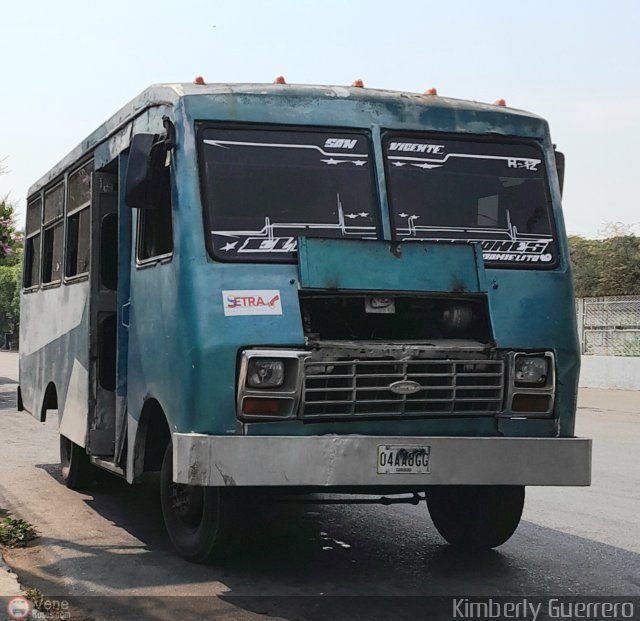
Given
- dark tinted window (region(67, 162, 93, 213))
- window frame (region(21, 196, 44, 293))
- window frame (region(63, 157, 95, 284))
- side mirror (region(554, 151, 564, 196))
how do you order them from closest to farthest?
1. side mirror (region(554, 151, 564, 196))
2. window frame (region(63, 157, 95, 284))
3. dark tinted window (region(67, 162, 93, 213))
4. window frame (region(21, 196, 44, 293))

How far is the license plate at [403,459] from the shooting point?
5.94 metres

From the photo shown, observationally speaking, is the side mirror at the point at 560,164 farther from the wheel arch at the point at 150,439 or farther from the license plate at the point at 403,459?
the wheel arch at the point at 150,439

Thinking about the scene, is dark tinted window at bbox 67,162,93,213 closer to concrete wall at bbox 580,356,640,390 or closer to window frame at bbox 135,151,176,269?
window frame at bbox 135,151,176,269

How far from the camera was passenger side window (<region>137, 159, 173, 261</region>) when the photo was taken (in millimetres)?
6617

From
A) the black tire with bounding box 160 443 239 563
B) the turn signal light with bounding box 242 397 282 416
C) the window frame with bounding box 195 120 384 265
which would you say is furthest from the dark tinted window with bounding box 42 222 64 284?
the turn signal light with bounding box 242 397 282 416

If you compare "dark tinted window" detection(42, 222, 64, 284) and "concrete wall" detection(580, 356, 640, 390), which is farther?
"concrete wall" detection(580, 356, 640, 390)

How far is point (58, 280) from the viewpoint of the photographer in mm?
10008

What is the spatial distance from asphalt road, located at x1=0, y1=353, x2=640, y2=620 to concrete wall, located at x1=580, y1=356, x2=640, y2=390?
1630cm

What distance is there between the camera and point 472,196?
6.71 m

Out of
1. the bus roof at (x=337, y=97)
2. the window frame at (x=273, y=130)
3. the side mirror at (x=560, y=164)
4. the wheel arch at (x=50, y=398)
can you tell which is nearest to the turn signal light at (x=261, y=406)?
the window frame at (x=273, y=130)

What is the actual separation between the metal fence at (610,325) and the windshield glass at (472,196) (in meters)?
19.2

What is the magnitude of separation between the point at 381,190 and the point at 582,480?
6.51 feet

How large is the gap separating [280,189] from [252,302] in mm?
755

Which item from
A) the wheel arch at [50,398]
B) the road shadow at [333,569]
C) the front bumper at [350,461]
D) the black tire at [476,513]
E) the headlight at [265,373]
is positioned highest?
the headlight at [265,373]
